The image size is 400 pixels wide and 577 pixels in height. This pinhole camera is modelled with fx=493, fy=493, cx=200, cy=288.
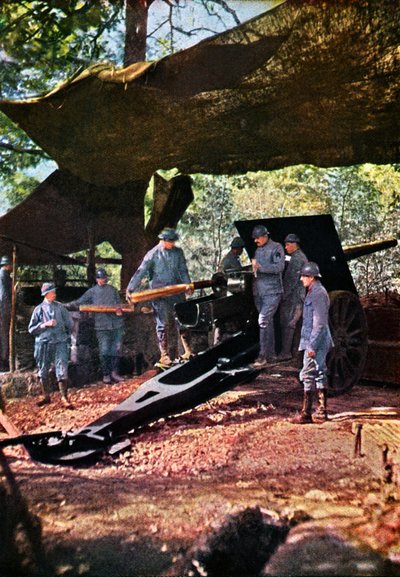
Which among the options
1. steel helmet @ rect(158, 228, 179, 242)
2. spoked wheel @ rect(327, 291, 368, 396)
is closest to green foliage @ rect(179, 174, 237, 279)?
steel helmet @ rect(158, 228, 179, 242)

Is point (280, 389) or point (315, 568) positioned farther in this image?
point (280, 389)

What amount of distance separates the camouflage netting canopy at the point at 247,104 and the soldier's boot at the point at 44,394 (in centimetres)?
219

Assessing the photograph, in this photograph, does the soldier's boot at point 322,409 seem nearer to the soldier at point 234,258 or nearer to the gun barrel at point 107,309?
the soldier at point 234,258

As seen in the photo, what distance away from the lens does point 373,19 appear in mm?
3846

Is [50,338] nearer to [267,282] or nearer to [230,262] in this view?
[230,262]

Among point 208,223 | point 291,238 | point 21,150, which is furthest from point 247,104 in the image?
point 21,150

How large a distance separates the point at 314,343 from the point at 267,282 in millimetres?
853

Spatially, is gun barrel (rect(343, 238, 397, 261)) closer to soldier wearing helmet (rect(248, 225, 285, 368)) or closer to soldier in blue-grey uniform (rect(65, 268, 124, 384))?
soldier wearing helmet (rect(248, 225, 285, 368))

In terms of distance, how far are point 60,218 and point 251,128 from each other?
2353 mm

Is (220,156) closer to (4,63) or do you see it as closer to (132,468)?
(4,63)

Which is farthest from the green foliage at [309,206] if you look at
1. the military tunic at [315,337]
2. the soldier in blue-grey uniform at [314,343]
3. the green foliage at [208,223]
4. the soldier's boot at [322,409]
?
the soldier's boot at [322,409]

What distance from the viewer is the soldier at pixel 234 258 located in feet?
17.3

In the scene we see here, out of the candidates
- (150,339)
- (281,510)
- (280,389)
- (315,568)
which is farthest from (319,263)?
(315,568)

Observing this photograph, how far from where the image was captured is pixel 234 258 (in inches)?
212
